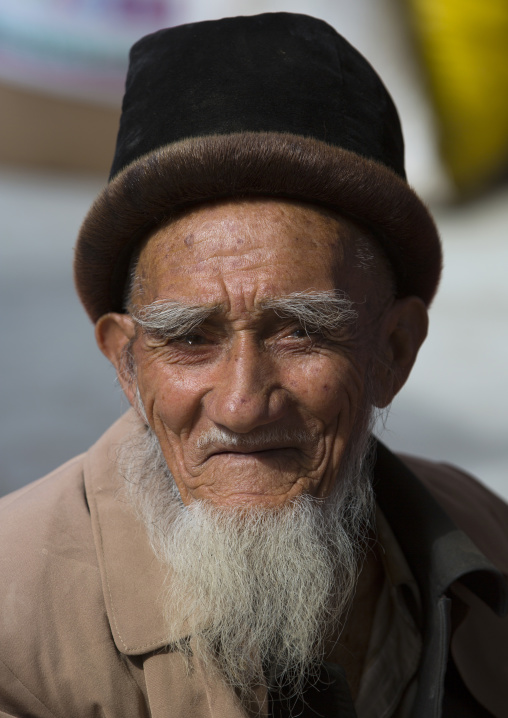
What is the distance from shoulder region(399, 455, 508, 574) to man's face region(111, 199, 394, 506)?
823mm

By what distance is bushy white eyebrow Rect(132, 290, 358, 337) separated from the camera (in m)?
1.89

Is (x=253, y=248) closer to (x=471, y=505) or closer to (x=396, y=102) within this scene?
(x=471, y=505)

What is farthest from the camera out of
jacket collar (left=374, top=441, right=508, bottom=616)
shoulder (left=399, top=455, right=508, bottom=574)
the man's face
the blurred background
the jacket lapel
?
the blurred background

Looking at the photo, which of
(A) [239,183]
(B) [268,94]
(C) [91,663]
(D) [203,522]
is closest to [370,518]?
(D) [203,522]

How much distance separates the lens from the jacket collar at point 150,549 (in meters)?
1.89

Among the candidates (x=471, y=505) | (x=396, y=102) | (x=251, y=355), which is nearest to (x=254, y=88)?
(x=251, y=355)

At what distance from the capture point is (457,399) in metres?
6.02

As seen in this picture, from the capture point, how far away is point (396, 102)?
8.34 metres

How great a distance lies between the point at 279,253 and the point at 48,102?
715 cm

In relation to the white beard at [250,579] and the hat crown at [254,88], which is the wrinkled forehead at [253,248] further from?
the white beard at [250,579]

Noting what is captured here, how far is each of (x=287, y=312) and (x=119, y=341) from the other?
0.63 meters

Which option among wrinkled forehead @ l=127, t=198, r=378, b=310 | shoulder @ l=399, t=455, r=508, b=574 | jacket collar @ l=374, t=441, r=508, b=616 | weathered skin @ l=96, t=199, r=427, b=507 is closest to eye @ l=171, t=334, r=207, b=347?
weathered skin @ l=96, t=199, r=427, b=507

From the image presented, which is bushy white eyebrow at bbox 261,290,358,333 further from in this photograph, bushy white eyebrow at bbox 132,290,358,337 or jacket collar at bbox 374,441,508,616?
jacket collar at bbox 374,441,508,616

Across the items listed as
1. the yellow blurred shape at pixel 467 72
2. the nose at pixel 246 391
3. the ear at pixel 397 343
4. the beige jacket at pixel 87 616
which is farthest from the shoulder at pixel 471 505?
the yellow blurred shape at pixel 467 72
